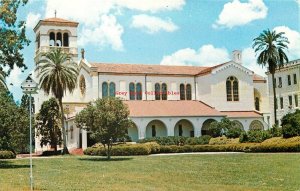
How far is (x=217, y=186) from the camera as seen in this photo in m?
18.7

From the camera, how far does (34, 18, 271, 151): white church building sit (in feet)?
208

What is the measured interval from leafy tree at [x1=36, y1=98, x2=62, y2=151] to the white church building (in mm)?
1998

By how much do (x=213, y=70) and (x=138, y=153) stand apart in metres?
26.5

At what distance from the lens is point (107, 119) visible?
3884 cm

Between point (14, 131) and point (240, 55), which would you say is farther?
point (240, 55)

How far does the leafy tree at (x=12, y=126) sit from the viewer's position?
30203mm

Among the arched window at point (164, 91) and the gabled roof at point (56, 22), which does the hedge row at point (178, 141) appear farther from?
the gabled roof at point (56, 22)

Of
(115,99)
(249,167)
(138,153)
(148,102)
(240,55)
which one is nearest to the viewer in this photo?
(249,167)

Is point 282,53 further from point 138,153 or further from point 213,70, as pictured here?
point 138,153

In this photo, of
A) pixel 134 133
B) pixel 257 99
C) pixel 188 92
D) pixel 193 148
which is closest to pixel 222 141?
pixel 193 148

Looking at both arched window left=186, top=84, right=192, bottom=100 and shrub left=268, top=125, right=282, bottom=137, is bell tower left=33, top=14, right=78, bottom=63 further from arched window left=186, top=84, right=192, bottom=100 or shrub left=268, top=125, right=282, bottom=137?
shrub left=268, top=125, right=282, bottom=137

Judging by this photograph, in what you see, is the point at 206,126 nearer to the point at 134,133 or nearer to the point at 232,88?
the point at 232,88

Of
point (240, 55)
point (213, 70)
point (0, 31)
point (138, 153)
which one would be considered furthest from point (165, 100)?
point (0, 31)

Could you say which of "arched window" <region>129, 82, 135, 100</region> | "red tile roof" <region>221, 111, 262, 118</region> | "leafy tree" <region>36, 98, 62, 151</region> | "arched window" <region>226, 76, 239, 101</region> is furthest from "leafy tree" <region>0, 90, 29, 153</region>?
"arched window" <region>226, 76, 239, 101</region>
